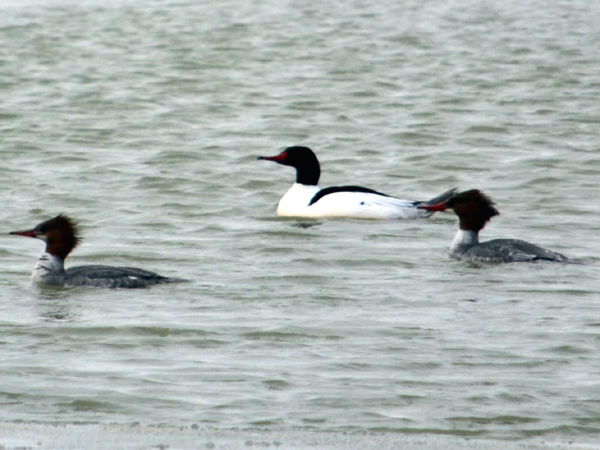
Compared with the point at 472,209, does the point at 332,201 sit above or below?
below

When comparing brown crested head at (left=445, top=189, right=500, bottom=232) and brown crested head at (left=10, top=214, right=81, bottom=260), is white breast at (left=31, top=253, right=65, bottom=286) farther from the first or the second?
brown crested head at (left=445, top=189, right=500, bottom=232)

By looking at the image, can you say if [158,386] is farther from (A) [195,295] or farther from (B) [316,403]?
(A) [195,295]

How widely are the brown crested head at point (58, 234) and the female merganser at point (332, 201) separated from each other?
3.34m

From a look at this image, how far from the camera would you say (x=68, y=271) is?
945 cm

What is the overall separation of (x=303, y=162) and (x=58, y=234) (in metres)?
3.96

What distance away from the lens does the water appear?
21.3 feet

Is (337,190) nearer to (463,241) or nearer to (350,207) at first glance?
(350,207)

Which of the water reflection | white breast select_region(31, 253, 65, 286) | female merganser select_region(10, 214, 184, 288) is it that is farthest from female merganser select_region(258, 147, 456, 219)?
the water reflection

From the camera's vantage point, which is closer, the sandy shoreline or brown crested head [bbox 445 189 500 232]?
the sandy shoreline

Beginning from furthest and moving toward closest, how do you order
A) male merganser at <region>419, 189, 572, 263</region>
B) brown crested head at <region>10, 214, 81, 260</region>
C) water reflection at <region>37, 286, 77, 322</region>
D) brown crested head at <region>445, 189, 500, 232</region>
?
1. brown crested head at <region>445, 189, 500, 232</region>
2. male merganser at <region>419, 189, 572, 263</region>
3. brown crested head at <region>10, 214, 81, 260</region>
4. water reflection at <region>37, 286, 77, 322</region>

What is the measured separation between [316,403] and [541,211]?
6.65 m

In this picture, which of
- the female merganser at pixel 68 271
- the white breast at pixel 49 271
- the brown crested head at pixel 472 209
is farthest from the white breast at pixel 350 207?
the white breast at pixel 49 271

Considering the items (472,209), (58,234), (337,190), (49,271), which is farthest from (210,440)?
(337,190)

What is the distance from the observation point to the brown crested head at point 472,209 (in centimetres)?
1072
